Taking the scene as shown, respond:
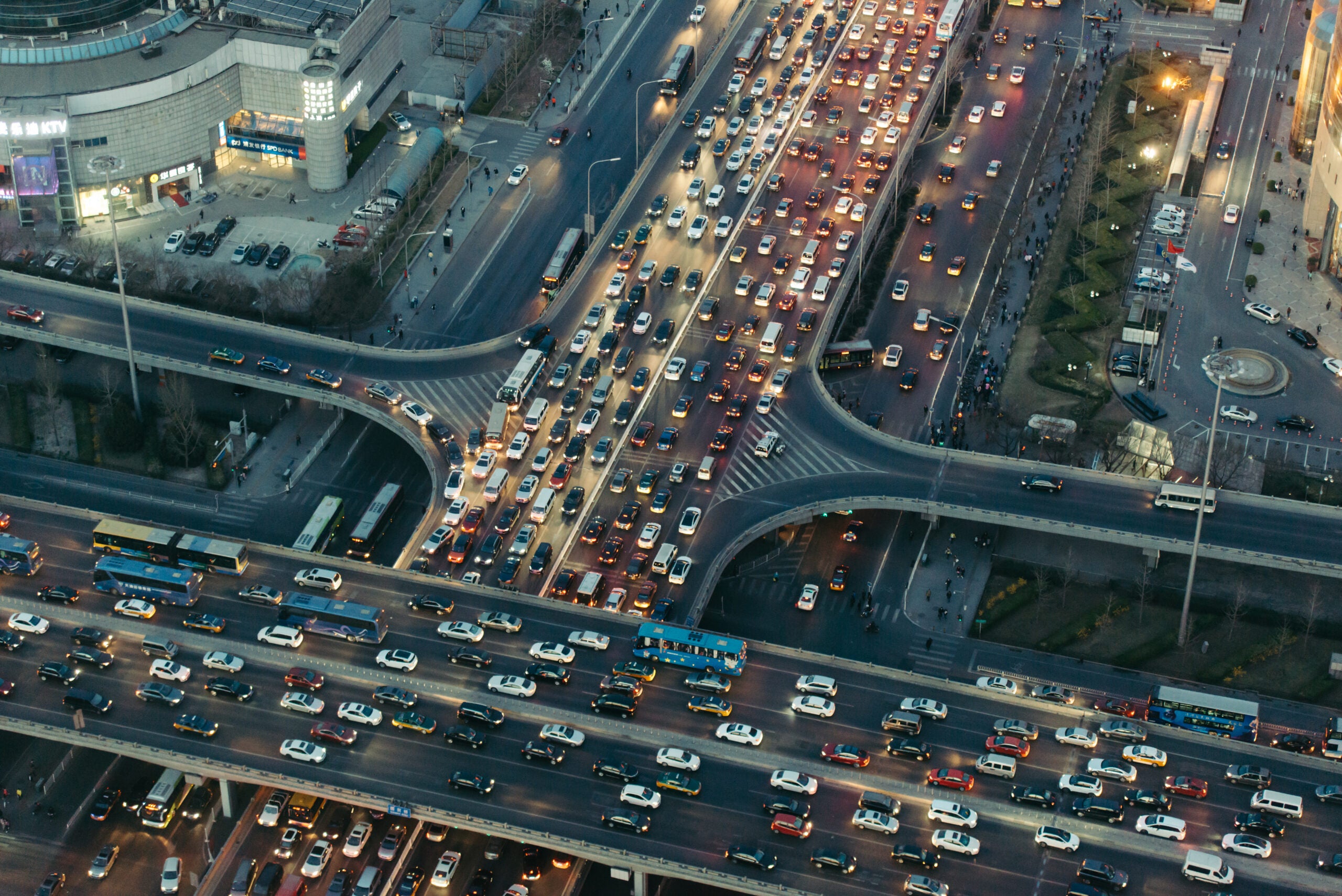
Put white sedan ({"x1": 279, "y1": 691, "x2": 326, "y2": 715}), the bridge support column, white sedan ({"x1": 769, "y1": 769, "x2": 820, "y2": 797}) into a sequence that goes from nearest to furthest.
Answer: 1. white sedan ({"x1": 769, "y1": 769, "x2": 820, "y2": 797})
2. the bridge support column
3. white sedan ({"x1": 279, "y1": 691, "x2": 326, "y2": 715})

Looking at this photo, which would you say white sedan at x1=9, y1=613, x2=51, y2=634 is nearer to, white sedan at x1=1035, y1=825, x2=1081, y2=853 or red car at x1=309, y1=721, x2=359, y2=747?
red car at x1=309, y1=721, x2=359, y2=747

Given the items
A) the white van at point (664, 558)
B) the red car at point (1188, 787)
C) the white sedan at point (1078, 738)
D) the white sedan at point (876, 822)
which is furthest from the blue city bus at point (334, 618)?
the red car at point (1188, 787)

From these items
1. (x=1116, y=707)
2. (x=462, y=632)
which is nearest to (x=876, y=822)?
(x=1116, y=707)

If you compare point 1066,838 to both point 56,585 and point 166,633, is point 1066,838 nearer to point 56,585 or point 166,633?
point 166,633

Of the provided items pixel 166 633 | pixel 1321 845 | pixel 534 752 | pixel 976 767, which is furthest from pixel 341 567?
pixel 1321 845

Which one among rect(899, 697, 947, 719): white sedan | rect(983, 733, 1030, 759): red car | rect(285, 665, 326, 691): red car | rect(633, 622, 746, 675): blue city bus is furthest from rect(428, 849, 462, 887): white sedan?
rect(983, 733, 1030, 759): red car

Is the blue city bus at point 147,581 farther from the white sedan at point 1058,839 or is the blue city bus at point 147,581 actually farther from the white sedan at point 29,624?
the white sedan at point 1058,839
